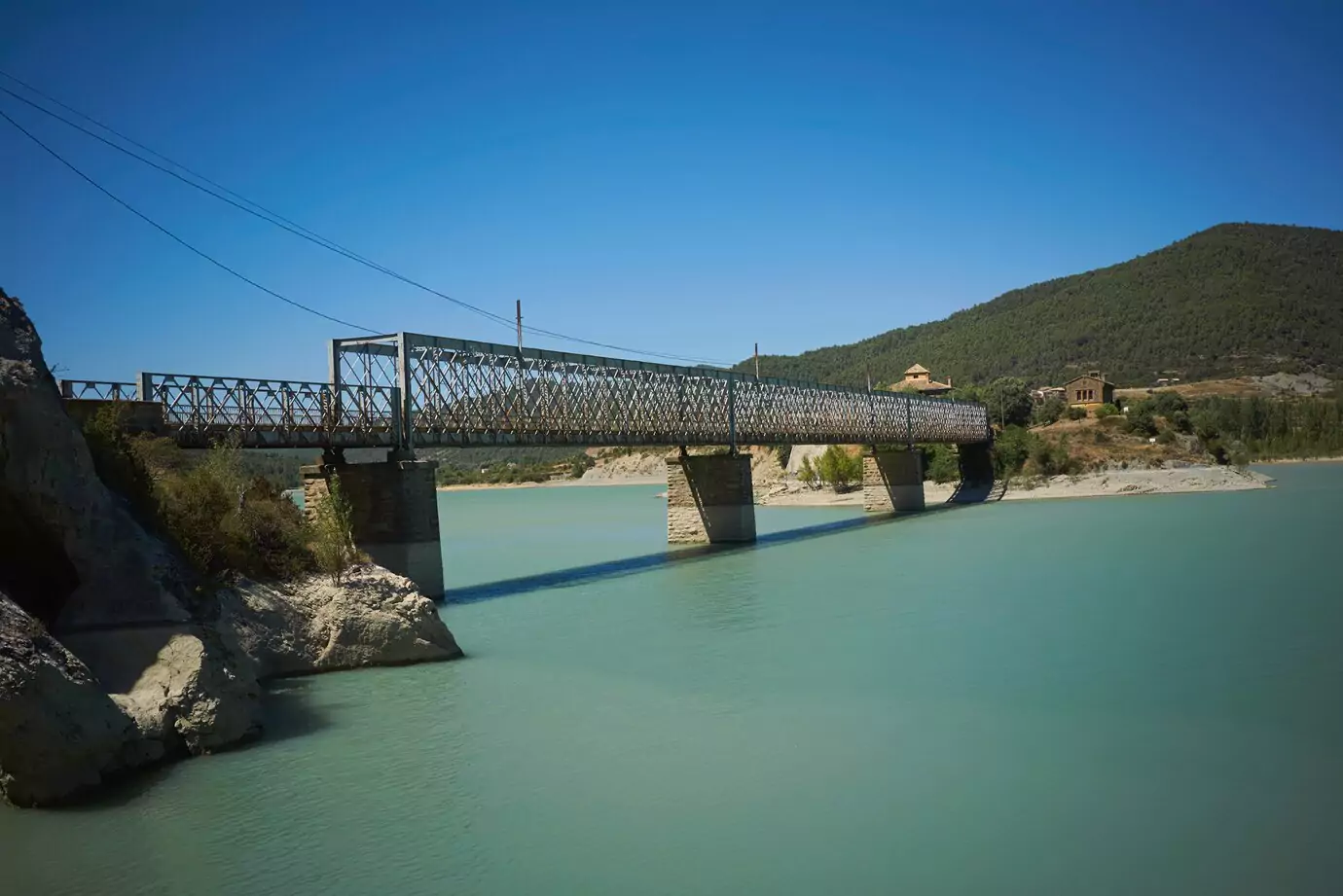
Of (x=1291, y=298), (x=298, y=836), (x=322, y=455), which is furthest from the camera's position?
(x=1291, y=298)

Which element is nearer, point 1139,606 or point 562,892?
point 562,892

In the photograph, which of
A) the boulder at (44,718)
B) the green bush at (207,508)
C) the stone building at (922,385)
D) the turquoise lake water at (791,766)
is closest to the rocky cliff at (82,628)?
the boulder at (44,718)

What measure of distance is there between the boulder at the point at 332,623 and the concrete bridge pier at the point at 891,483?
61.2 metres

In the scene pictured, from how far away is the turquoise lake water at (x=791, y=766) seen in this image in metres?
11.5

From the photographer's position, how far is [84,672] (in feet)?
44.2

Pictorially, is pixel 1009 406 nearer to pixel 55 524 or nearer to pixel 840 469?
pixel 840 469

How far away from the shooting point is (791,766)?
14992 millimetres

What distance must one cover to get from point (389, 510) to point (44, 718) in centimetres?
2273

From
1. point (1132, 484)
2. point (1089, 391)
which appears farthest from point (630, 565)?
point (1089, 391)

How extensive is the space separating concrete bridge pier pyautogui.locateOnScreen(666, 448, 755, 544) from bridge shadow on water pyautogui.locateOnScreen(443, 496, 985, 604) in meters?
1.12

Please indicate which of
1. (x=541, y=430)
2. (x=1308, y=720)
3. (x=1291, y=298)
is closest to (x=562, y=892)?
(x=1308, y=720)

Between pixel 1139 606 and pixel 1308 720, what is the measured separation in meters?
12.8

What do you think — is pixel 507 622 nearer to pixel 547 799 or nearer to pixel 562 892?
pixel 547 799

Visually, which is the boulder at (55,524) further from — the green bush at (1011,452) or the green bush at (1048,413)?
the green bush at (1048,413)
